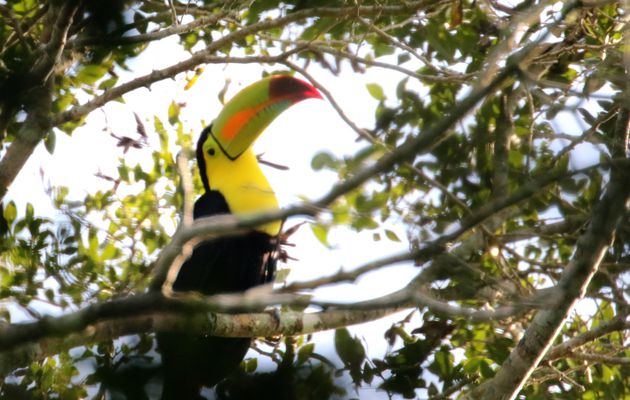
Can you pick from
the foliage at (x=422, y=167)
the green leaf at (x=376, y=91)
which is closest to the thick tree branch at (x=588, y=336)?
the foliage at (x=422, y=167)

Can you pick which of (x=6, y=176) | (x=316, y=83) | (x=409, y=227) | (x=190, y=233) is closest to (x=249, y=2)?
(x=316, y=83)

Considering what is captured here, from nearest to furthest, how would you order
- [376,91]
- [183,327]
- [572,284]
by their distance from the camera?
[183,327]
[572,284]
[376,91]

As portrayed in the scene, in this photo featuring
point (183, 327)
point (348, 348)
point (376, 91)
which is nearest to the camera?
point (183, 327)

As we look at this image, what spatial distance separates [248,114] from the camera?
483cm

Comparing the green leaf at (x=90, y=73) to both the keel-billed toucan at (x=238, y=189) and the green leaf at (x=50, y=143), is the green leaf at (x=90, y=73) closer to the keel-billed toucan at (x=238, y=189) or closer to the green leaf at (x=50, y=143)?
the green leaf at (x=50, y=143)

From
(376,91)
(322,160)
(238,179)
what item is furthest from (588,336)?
(238,179)

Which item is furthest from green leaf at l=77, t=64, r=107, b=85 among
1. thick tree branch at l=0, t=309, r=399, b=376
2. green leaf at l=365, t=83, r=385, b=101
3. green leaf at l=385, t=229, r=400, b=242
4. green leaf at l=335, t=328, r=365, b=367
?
green leaf at l=335, t=328, r=365, b=367

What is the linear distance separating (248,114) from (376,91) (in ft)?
4.63

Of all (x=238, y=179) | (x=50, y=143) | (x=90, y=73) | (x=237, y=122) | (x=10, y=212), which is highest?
(x=237, y=122)

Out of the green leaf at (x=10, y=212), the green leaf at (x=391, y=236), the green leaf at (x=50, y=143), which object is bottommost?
the green leaf at (x=391, y=236)

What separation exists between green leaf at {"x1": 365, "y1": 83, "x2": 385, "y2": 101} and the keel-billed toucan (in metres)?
0.58

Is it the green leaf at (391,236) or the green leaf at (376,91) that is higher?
the green leaf at (376,91)

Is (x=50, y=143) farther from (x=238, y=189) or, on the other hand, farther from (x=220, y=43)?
(x=238, y=189)

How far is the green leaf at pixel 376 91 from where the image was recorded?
11.6ft
